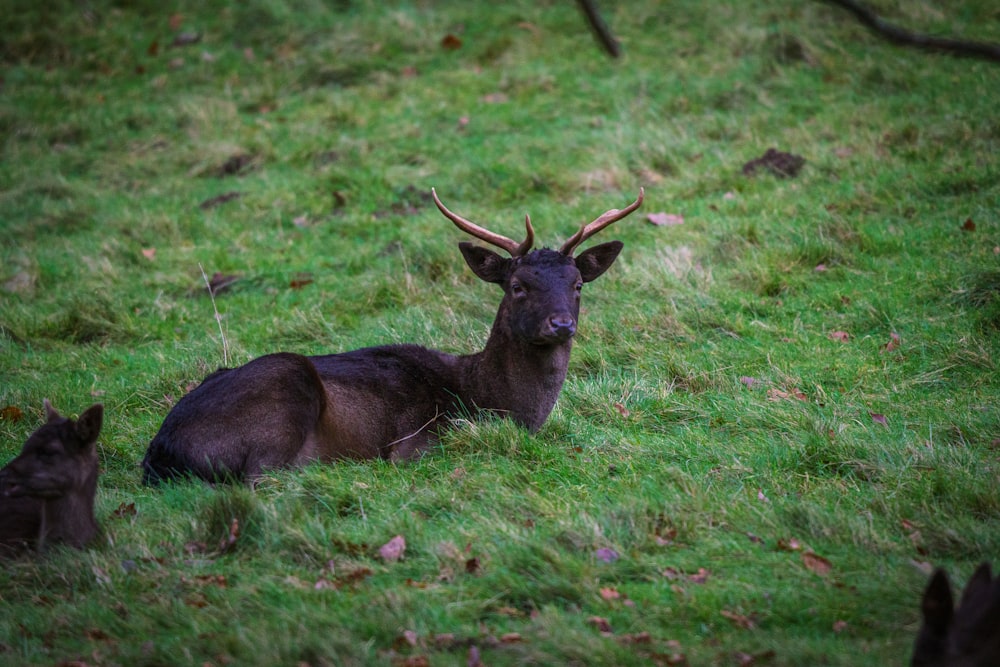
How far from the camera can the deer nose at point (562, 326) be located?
21.2 feet

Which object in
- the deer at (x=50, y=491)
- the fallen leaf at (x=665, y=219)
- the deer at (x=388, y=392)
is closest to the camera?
the deer at (x=50, y=491)

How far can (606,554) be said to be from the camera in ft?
15.8

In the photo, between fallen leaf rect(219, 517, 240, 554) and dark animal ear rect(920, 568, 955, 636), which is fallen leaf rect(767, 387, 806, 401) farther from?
fallen leaf rect(219, 517, 240, 554)

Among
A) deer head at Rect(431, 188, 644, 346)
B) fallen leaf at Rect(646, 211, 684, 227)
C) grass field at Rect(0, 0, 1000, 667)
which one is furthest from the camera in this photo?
fallen leaf at Rect(646, 211, 684, 227)

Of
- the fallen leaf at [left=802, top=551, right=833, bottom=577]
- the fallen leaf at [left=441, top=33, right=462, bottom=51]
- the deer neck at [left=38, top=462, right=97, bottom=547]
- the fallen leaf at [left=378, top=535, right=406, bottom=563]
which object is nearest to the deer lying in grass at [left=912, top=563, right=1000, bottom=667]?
the fallen leaf at [left=802, top=551, right=833, bottom=577]

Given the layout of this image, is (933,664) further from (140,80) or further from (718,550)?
(140,80)

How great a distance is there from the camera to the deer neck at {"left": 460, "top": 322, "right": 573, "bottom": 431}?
686 centimetres

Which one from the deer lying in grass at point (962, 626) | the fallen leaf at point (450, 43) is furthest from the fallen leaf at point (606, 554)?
the fallen leaf at point (450, 43)

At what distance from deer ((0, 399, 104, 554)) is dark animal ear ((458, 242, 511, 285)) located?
2815 mm

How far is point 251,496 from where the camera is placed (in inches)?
205

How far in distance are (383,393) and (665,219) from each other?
429 centimetres

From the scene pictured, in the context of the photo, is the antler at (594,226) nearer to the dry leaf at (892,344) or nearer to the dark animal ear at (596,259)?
the dark animal ear at (596,259)

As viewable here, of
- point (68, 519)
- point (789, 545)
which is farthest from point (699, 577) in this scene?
point (68, 519)

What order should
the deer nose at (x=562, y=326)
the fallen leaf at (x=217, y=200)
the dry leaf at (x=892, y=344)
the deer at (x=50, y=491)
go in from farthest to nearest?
1. the fallen leaf at (x=217, y=200)
2. the dry leaf at (x=892, y=344)
3. the deer nose at (x=562, y=326)
4. the deer at (x=50, y=491)
